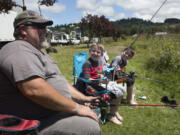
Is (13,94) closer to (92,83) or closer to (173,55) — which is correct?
(92,83)

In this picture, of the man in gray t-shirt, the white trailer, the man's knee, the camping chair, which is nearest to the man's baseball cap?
the man in gray t-shirt

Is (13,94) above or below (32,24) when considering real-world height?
below

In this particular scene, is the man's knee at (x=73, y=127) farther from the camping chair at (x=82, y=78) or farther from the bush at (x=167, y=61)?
the bush at (x=167, y=61)

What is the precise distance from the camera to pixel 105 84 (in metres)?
3.20

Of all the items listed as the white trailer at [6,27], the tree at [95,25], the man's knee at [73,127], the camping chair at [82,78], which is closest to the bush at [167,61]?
the camping chair at [82,78]

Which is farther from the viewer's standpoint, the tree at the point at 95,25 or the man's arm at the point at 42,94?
the tree at the point at 95,25

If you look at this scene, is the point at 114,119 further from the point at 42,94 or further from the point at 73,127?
the point at 42,94

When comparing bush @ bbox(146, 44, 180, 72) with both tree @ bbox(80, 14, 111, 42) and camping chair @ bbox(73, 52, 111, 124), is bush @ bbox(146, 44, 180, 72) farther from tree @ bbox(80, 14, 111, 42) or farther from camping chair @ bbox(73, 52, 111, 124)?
tree @ bbox(80, 14, 111, 42)

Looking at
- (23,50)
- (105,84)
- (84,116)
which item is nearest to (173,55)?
(105,84)

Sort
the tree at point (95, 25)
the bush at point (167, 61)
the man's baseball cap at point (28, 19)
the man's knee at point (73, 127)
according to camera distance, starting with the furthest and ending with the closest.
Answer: the tree at point (95, 25)
the bush at point (167, 61)
the man's baseball cap at point (28, 19)
the man's knee at point (73, 127)

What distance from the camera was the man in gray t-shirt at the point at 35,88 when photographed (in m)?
1.30

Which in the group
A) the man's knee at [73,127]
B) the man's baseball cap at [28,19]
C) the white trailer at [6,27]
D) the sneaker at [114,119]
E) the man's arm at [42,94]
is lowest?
the sneaker at [114,119]

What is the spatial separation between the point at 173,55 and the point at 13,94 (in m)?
6.50

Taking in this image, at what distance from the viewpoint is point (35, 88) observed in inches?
51.6
